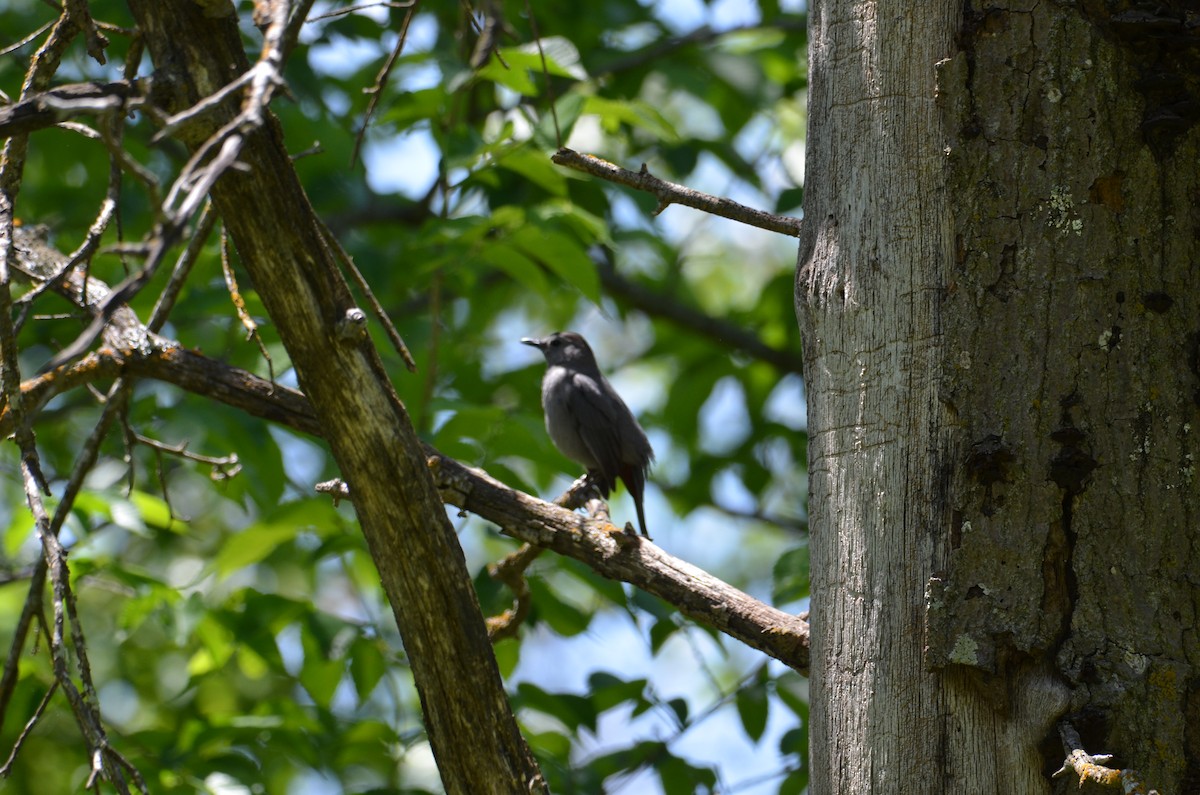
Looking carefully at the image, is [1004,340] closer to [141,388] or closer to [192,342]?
[192,342]

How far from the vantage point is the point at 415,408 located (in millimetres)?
4402

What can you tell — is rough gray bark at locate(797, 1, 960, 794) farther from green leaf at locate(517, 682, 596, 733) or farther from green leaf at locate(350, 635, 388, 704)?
green leaf at locate(350, 635, 388, 704)

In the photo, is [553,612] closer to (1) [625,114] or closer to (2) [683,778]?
(2) [683,778]

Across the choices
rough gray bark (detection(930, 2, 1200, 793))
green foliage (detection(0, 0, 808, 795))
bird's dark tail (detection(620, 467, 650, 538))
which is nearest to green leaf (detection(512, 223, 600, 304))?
green foliage (detection(0, 0, 808, 795))

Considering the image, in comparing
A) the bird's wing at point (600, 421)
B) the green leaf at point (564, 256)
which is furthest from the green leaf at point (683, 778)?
the bird's wing at point (600, 421)

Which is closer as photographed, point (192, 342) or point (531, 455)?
point (531, 455)

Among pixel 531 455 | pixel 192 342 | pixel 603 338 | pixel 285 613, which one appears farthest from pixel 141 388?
pixel 603 338

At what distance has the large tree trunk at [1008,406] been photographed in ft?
5.80

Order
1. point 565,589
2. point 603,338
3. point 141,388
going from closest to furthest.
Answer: point 141,388 → point 565,589 → point 603,338

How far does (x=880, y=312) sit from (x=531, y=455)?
2.33m

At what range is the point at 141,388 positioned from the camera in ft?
20.7

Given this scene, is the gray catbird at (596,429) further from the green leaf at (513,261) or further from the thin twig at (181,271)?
the thin twig at (181,271)

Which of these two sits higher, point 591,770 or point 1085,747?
point 591,770

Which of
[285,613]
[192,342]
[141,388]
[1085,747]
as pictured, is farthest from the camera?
[141,388]
